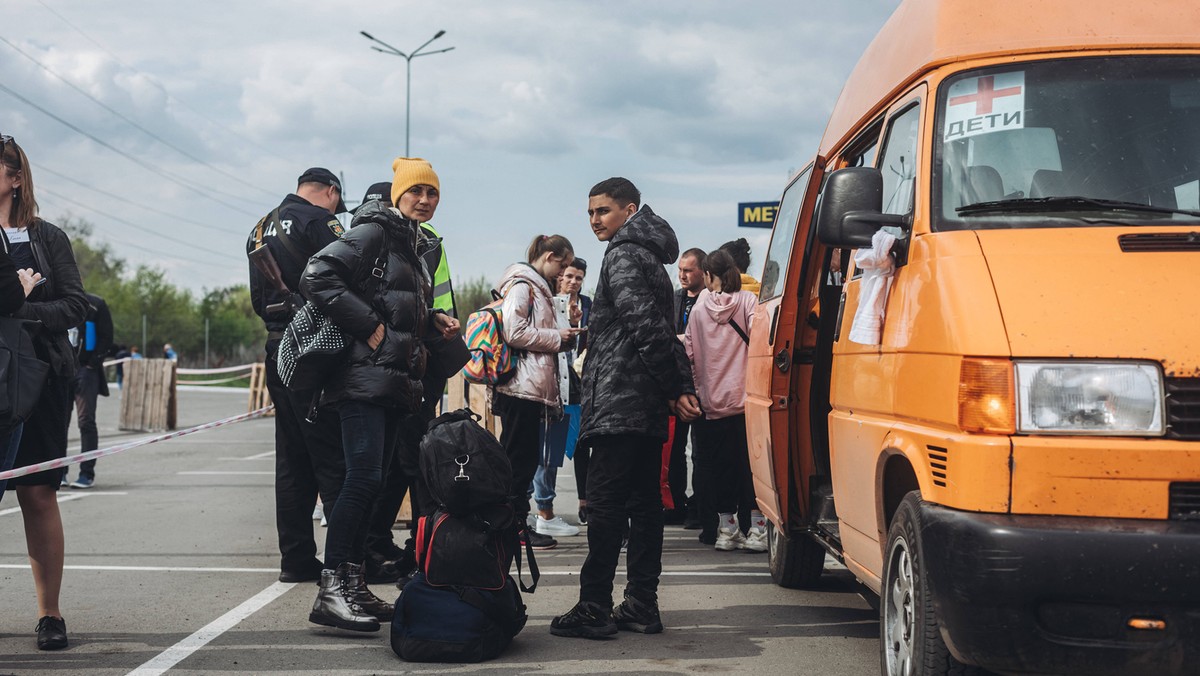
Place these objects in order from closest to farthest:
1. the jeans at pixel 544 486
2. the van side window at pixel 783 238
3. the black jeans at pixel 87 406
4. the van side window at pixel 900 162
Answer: the van side window at pixel 900 162 < the van side window at pixel 783 238 < the jeans at pixel 544 486 < the black jeans at pixel 87 406

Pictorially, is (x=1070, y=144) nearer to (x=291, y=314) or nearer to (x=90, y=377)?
(x=291, y=314)

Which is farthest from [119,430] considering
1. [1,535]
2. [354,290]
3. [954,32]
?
[954,32]

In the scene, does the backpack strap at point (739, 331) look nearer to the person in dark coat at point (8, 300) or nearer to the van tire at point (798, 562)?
the van tire at point (798, 562)

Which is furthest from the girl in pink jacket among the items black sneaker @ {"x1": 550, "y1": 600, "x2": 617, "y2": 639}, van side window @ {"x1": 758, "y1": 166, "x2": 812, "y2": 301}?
black sneaker @ {"x1": 550, "y1": 600, "x2": 617, "y2": 639}

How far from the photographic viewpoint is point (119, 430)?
20031 mm

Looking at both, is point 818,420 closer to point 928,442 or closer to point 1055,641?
point 928,442

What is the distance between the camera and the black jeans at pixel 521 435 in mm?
7539

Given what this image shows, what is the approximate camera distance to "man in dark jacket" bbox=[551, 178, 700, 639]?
5.31m

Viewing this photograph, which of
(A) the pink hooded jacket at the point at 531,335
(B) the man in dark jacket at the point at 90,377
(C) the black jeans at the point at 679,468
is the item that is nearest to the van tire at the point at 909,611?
(A) the pink hooded jacket at the point at 531,335

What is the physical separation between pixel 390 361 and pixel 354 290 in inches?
14.4

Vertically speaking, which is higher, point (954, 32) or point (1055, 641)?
point (954, 32)

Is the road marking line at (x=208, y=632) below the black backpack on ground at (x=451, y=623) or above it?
below

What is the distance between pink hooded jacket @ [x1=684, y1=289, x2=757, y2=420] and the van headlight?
183 inches

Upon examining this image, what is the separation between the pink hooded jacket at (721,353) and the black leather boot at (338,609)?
124 inches
